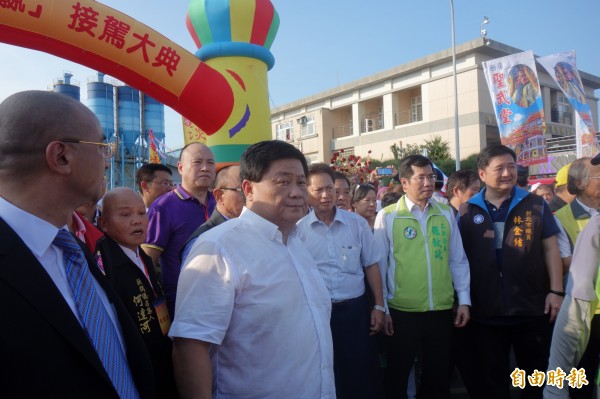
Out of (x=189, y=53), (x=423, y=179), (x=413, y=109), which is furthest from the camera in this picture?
(x=413, y=109)

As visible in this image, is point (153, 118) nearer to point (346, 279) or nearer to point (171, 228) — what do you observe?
point (171, 228)

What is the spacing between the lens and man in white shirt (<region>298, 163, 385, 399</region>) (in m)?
2.82

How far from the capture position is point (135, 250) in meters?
2.09

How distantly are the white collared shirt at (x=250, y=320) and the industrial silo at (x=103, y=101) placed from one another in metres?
27.1

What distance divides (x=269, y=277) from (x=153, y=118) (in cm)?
2923

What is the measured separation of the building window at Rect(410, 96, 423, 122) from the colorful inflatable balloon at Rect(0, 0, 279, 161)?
65.8 feet

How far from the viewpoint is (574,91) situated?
8.20m

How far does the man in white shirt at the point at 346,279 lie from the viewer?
2.82 metres

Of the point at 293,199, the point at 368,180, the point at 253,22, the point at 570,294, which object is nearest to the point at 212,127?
the point at 253,22

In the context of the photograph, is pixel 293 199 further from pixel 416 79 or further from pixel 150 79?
pixel 416 79

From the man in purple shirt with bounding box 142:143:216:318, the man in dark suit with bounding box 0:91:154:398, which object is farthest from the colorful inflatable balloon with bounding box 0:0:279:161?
the man in dark suit with bounding box 0:91:154:398

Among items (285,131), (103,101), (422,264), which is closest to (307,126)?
(285,131)

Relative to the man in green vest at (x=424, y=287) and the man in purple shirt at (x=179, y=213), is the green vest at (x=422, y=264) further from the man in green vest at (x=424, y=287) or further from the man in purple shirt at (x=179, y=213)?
the man in purple shirt at (x=179, y=213)

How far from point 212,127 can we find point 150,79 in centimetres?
100
